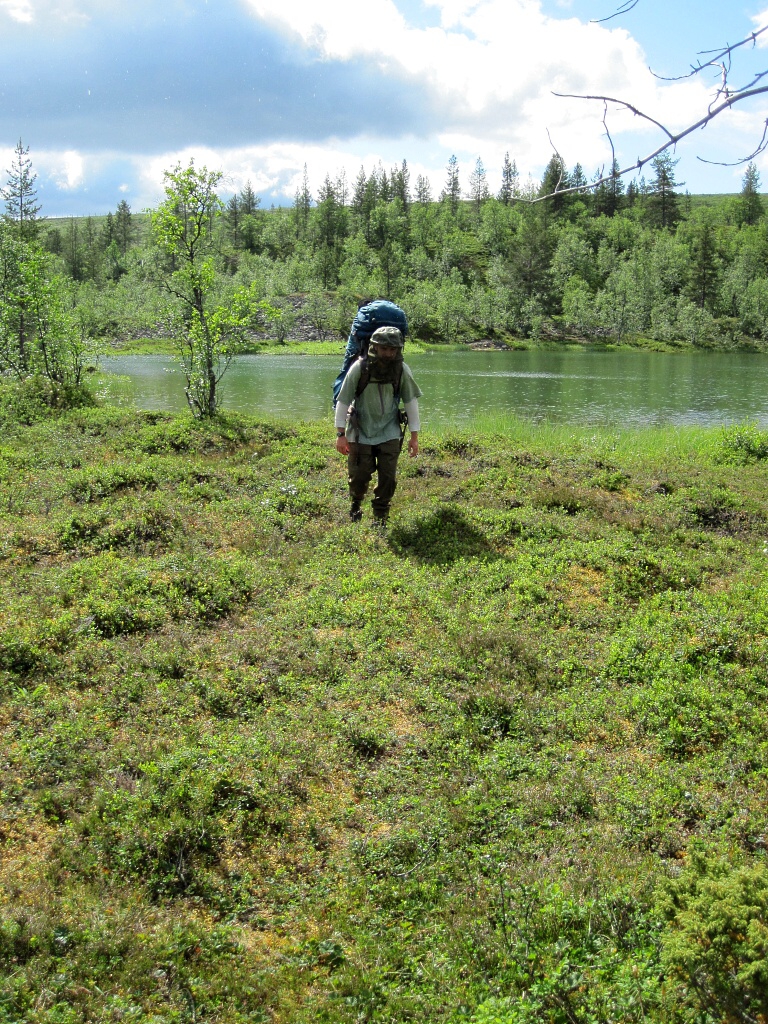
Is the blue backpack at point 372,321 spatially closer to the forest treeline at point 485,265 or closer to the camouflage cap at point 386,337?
the camouflage cap at point 386,337

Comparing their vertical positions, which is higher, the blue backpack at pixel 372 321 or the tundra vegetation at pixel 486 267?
the tundra vegetation at pixel 486 267

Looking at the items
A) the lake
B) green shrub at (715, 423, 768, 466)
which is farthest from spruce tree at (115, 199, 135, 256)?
green shrub at (715, 423, 768, 466)

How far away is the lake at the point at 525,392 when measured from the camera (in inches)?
1156

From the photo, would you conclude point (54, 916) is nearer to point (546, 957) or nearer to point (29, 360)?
point (546, 957)

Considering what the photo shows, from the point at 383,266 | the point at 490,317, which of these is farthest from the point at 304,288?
the point at 490,317

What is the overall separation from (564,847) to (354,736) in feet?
5.67

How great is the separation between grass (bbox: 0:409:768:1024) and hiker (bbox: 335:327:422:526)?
1.89ft

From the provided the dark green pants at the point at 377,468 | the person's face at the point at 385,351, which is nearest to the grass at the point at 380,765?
the dark green pants at the point at 377,468

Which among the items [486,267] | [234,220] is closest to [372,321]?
[486,267]

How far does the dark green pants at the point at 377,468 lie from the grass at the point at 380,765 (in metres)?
0.39

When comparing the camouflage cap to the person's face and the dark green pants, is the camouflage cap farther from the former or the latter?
the dark green pants

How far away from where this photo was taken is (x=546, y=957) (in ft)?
10.7

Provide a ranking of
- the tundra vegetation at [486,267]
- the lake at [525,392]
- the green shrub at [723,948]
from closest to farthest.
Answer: the green shrub at [723,948] → the lake at [525,392] → the tundra vegetation at [486,267]

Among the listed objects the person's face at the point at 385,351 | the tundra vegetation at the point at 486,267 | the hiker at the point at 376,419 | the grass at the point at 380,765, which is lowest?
the grass at the point at 380,765
